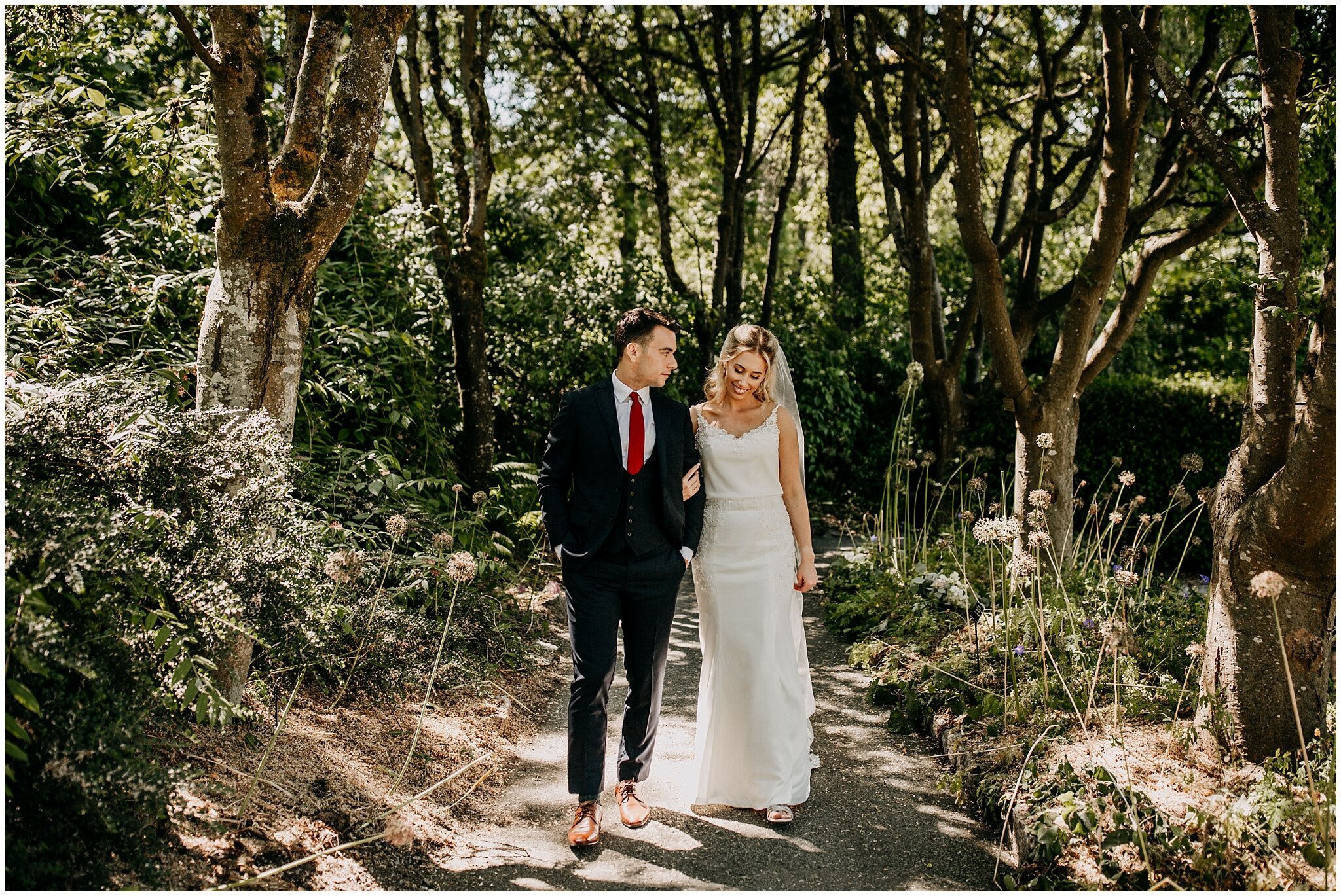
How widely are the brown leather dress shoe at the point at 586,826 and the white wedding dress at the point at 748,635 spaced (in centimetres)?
53

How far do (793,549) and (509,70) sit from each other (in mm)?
10751

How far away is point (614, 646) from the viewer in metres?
4.01

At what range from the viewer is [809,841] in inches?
155

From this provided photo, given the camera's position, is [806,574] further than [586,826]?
Yes

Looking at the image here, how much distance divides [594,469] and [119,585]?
1.79 meters

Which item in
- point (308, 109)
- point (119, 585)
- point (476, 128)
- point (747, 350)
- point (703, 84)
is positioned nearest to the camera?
point (119, 585)

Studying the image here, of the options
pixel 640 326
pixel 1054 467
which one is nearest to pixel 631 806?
pixel 640 326

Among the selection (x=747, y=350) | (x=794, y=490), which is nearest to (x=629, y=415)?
(x=747, y=350)

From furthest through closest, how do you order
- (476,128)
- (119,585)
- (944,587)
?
(476,128), (944,587), (119,585)

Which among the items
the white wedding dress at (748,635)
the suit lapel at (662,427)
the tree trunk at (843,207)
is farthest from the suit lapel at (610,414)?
the tree trunk at (843,207)

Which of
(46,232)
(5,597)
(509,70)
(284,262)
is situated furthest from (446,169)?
(5,597)

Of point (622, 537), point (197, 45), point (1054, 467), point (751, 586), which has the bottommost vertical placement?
point (751, 586)

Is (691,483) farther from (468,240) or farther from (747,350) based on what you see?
(468,240)

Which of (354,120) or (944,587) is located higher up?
(354,120)
